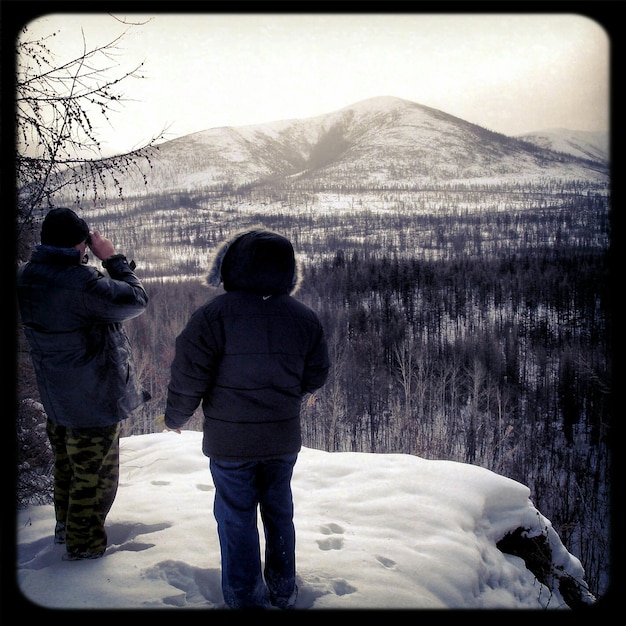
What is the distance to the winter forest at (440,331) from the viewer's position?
30.0 metres

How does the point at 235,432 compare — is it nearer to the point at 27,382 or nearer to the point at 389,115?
the point at 27,382

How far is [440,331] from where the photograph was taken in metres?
53.8

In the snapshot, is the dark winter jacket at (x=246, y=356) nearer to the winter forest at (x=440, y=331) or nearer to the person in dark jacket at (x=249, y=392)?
the person in dark jacket at (x=249, y=392)

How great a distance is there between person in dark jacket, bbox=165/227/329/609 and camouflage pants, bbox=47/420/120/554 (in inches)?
19.5

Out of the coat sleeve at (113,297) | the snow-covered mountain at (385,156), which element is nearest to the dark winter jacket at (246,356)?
the coat sleeve at (113,297)

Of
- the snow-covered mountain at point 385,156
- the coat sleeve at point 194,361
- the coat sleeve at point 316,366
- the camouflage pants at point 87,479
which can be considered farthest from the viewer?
the snow-covered mountain at point 385,156

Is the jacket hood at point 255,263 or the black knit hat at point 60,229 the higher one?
the black knit hat at point 60,229

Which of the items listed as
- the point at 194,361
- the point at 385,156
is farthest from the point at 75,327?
the point at 385,156

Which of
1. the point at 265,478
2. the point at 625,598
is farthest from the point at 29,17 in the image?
the point at 625,598

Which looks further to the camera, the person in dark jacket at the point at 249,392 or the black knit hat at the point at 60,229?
the black knit hat at the point at 60,229

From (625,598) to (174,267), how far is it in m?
43.7

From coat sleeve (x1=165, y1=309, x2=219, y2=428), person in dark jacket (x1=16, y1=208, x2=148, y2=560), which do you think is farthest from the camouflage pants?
coat sleeve (x1=165, y1=309, x2=219, y2=428)

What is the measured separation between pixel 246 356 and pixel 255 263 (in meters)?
0.38

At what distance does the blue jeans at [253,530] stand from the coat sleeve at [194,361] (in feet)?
1.04
